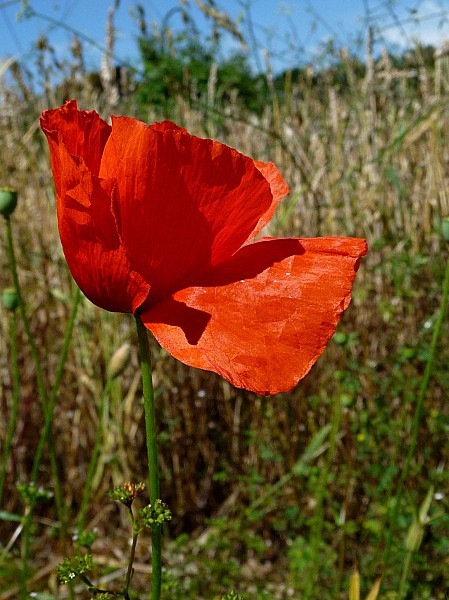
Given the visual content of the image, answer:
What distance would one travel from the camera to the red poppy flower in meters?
0.50

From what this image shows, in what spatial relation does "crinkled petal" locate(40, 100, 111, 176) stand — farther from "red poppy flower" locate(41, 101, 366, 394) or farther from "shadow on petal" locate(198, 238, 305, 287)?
"shadow on petal" locate(198, 238, 305, 287)

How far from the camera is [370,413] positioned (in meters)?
1.92

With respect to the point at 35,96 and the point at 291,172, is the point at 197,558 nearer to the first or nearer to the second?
the point at 291,172

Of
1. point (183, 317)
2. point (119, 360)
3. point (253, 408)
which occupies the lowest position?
A: point (253, 408)

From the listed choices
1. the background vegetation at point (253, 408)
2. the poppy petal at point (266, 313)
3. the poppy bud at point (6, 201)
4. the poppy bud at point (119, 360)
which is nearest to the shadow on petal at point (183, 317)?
the poppy petal at point (266, 313)

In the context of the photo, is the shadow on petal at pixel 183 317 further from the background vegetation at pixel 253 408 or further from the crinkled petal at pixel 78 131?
the background vegetation at pixel 253 408

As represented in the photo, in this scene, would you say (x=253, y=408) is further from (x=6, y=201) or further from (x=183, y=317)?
(x=183, y=317)

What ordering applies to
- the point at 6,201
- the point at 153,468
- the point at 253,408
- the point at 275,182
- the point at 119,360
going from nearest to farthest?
the point at 153,468 < the point at 275,182 < the point at 6,201 < the point at 119,360 < the point at 253,408

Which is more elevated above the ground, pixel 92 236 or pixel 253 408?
pixel 92 236

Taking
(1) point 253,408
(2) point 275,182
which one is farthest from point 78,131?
(1) point 253,408

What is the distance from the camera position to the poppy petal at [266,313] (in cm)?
49

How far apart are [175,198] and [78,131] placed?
0.08m

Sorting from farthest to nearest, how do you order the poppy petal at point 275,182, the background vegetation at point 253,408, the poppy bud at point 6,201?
1. the background vegetation at point 253,408
2. the poppy bud at point 6,201
3. the poppy petal at point 275,182

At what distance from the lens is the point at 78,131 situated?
536 mm
